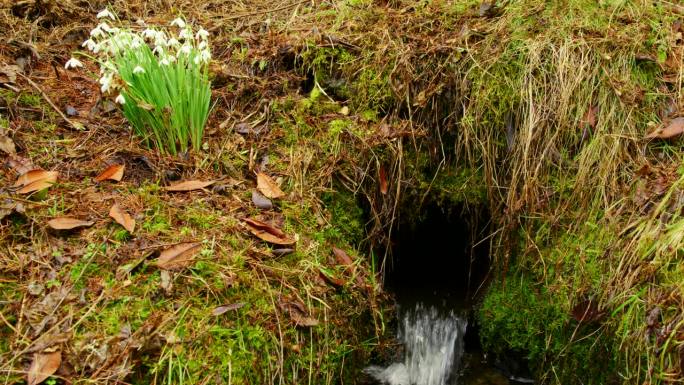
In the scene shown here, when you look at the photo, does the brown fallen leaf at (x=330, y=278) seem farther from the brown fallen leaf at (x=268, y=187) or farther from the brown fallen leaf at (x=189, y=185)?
the brown fallen leaf at (x=189, y=185)

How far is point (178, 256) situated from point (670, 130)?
235cm

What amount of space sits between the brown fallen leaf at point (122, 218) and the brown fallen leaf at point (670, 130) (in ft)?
7.93

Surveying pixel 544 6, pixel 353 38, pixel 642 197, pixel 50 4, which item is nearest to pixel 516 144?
pixel 642 197

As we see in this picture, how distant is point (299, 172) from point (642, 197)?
1.59 m

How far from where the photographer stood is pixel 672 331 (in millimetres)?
2207

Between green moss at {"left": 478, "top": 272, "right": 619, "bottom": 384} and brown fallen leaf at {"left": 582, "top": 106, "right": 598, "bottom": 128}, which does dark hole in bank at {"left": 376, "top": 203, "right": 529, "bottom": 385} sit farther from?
brown fallen leaf at {"left": 582, "top": 106, "right": 598, "bottom": 128}

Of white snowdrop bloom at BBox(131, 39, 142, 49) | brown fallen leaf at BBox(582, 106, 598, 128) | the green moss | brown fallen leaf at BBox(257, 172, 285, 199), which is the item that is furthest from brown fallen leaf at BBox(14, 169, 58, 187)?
brown fallen leaf at BBox(582, 106, 598, 128)

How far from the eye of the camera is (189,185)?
276cm

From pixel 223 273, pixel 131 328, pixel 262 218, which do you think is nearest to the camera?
pixel 131 328

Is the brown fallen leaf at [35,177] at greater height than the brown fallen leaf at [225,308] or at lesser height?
greater

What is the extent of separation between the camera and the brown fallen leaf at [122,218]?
96.0 inches

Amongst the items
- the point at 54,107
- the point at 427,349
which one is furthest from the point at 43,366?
the point at 427,349

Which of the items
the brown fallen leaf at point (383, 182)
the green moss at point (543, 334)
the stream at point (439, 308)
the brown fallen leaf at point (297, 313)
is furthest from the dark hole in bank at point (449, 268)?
the brown fallen leaf at point (297, 313)

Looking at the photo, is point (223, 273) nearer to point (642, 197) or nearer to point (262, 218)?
point (262, 218)
